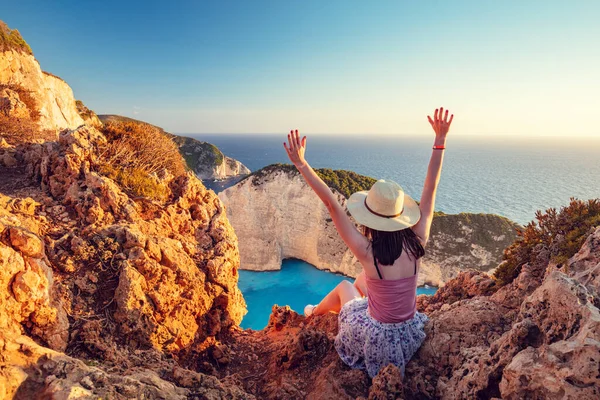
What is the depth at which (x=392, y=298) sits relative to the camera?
9.67ft

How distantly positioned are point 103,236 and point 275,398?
2735mm

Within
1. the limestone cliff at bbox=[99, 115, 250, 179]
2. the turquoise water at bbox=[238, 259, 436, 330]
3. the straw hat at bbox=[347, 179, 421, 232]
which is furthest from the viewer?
the limestone cliff at bbox=[99, 115, 250, 179]

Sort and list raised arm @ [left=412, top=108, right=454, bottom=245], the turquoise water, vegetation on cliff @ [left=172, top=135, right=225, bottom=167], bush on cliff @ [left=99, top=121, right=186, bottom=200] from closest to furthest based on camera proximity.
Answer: raised arm @ [left=412, top=108, right=454, bottom=245], bush on cliff @ [left=99, top=121, right=186, bottom=200], the turquoise water, vegetation on cliff @ [left=172, top=135, right=225, bottom=167]

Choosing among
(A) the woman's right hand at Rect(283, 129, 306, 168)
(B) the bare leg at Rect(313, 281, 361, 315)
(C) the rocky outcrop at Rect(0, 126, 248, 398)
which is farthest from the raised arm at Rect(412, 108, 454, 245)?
(C) the rocky outcrop at Rect(0, 126, 248, 398)

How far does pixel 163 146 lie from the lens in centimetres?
568

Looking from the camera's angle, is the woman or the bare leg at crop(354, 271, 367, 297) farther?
the bare leg at crop(354, 271, 367, 297)

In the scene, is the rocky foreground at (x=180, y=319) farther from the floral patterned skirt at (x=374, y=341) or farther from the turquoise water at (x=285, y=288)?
the turquoise water at (x=285, y=288)

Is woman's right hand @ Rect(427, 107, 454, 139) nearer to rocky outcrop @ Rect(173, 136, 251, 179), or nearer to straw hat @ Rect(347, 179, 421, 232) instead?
straw hat @ Rect(347, 179, 421, 232)

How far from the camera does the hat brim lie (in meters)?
2.64

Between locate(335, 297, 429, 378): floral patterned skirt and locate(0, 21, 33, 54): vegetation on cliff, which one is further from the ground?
locate(0, 21, 33, 54): vegetation on cliff

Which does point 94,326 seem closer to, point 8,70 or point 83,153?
point 83,153

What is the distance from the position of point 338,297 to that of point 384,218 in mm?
2197

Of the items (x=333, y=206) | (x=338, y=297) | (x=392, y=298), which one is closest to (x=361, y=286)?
(x=338, y=297)

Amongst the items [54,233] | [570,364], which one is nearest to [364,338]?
[570,364]
